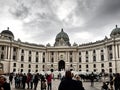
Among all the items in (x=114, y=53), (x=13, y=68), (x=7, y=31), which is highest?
(x=7, y=31)

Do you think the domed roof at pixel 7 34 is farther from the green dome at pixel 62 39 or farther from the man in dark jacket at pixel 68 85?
the man in dark jacket at pixel 68 85

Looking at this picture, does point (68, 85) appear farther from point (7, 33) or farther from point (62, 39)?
point (62, 39)

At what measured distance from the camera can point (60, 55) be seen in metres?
95.4

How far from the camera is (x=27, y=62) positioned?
89625mm

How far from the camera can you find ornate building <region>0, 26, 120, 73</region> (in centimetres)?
7900

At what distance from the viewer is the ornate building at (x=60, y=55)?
259 ft

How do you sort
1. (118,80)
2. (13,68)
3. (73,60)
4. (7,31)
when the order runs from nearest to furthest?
(118,80)
(13,68)
(7,31)
(73,60)

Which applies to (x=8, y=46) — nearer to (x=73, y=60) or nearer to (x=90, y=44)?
(x=73, y=60)

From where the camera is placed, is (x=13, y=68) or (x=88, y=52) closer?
(x=13, y=68)

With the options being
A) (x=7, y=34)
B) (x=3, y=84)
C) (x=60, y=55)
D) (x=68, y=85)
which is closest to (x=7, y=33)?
(x=7, y=34)

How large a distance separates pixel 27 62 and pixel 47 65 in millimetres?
11127

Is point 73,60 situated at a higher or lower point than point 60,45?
lower

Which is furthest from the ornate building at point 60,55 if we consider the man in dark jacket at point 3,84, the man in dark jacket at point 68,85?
the man in dark jacket at point 3,84

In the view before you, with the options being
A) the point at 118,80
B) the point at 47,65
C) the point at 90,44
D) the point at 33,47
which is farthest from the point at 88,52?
the point at 118,80
